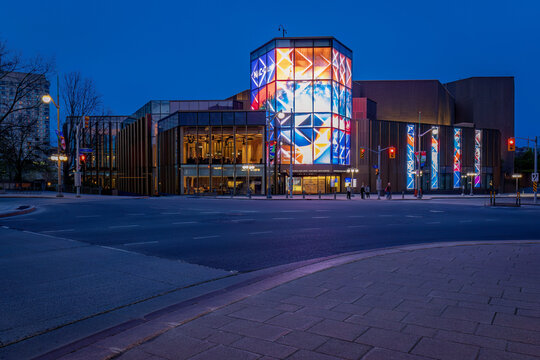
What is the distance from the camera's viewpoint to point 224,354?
3.44 m

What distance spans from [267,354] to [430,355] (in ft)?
4.74

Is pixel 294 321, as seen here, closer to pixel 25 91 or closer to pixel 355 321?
pixel 355 321

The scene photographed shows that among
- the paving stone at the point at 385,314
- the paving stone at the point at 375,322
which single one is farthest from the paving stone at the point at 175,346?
the paving stone at the point at 385,314

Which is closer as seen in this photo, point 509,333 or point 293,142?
point 509,333

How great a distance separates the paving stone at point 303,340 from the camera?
3610mm

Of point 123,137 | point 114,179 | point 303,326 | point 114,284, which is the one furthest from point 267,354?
point 114,179

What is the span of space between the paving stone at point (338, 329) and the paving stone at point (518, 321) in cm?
157

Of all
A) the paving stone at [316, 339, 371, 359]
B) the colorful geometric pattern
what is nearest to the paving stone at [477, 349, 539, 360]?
the paving stone at [316, 339, 371, 359]

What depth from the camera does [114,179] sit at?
76.9 meters

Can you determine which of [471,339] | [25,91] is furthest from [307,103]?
[471,339]

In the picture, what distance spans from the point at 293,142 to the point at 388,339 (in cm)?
5175

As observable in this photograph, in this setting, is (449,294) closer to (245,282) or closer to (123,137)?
(245,282)

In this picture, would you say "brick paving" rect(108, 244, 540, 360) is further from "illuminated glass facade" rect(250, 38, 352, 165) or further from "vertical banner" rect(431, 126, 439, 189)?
"vertical banner" rect(431, 126, 439, 189)

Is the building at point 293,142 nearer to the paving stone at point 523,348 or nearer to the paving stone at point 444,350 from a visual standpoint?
the paving stone at point 444,350
